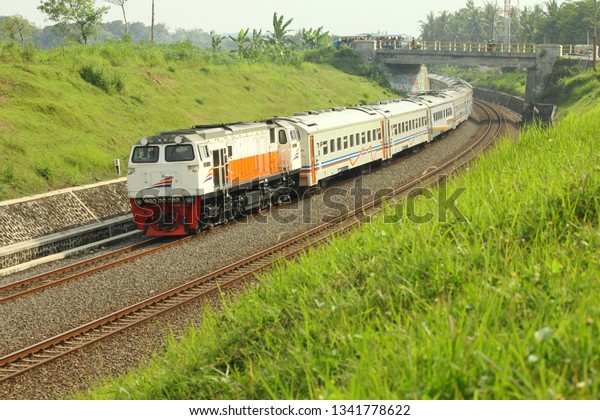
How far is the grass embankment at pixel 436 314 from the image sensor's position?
5859mm

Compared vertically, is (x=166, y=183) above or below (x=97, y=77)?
below

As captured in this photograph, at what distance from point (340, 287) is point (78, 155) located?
849 inches

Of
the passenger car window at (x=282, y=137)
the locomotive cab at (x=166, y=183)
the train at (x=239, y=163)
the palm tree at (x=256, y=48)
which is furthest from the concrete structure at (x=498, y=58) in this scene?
the locomotive cab at (x=166, y=183)

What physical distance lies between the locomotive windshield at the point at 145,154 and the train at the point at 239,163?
29 millimetres

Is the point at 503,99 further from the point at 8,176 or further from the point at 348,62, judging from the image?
the point at 8,176

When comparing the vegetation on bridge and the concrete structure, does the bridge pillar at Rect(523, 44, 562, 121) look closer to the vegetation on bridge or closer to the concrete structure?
the concrete structure

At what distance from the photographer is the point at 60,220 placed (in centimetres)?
2325

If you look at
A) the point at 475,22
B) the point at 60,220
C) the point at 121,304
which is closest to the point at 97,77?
the point at 60,220

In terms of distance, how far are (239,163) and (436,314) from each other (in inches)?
668

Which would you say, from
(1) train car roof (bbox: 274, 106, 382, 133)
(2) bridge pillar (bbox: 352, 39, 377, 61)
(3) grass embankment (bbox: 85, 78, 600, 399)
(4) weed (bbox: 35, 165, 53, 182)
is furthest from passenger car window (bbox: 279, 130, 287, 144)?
(2) bridge pillar (bbox: 352, 39, 377, 61)

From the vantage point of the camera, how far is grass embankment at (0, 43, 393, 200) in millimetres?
27484

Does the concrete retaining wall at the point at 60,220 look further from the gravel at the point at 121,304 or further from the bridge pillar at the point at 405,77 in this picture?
the bridge pillar at the point at 405,77

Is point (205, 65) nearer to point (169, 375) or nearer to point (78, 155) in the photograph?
point (78, 155)

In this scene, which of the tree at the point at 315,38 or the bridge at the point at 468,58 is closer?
the bridge at the point at 468,58
